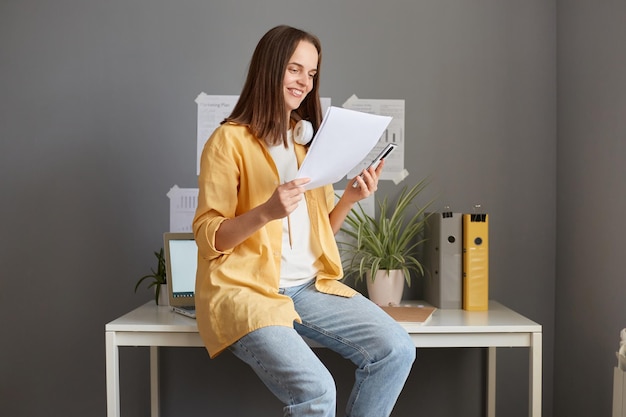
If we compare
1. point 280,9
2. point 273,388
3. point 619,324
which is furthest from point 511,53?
point 273,388

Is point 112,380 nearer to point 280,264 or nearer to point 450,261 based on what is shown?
point 280,264

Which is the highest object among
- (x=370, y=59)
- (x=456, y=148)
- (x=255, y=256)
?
(x=370, y=59)

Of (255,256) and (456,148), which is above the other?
(456,148)

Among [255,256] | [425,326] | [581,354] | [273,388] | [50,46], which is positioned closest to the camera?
[273,388]

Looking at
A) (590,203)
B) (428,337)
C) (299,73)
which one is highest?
(299,73)

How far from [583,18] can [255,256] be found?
1433 mm

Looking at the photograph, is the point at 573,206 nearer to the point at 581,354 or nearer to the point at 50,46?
the point at 581,354

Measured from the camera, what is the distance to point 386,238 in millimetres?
2303

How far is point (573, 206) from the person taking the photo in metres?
2.37

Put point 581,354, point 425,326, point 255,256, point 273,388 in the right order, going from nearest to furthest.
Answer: point 273,388 < point 255,256 < point 425,326 < point 581,354

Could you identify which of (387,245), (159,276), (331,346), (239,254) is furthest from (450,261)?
(159,276)

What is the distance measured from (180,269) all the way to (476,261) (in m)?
0.97

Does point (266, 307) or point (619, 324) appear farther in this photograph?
point (619, 324)

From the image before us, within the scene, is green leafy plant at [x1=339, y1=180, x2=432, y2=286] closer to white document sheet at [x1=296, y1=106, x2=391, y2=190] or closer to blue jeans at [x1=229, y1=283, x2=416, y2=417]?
blue jeans at [x1=229, y1=283, x2=416, y2=417]
